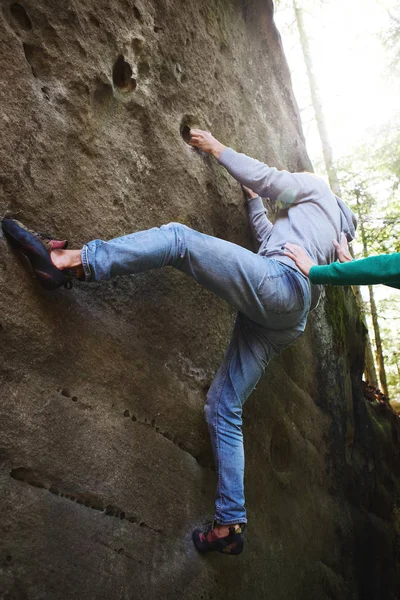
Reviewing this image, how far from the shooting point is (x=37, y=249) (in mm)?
2715

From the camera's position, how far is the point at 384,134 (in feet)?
39.3

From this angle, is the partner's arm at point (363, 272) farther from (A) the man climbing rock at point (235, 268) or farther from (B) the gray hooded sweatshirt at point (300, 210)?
(B) the gray hooded sweatshirt at point (300, 210)

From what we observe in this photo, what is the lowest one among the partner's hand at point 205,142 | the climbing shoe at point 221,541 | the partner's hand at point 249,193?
the climbing shoe at point 221,541

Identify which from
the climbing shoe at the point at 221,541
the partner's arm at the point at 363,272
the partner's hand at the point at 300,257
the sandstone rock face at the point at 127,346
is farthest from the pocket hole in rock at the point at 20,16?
the climbing shoe at the point at 221,541

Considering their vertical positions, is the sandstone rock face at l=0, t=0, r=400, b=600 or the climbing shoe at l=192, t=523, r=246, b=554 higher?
the sandstone rock face at l=0, t=0, r=400, b=600

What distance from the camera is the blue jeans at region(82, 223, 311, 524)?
9.60 ft

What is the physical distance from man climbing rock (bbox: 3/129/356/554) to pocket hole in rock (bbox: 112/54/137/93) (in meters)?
0.72

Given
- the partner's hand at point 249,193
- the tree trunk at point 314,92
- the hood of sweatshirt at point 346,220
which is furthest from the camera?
the tree trunk at point 314,92

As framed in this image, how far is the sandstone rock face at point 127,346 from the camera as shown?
2816 millimetres

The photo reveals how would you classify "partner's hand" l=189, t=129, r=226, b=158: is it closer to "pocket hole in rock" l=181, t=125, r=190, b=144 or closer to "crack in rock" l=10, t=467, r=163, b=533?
"pocket hole in rock" l=181, t=125, r=190, b=144

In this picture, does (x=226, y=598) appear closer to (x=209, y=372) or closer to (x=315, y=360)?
(x=209, y=372)

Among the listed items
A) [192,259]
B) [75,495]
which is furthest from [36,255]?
[75,495]

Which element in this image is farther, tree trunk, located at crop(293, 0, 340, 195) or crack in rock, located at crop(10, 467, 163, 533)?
tree trunk, located at crop(293, 0, 340, 195)

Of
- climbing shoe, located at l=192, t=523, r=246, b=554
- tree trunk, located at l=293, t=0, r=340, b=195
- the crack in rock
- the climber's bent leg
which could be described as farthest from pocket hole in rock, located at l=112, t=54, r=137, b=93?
tree trunk, located at l=293, t=0, r=340, b=195
